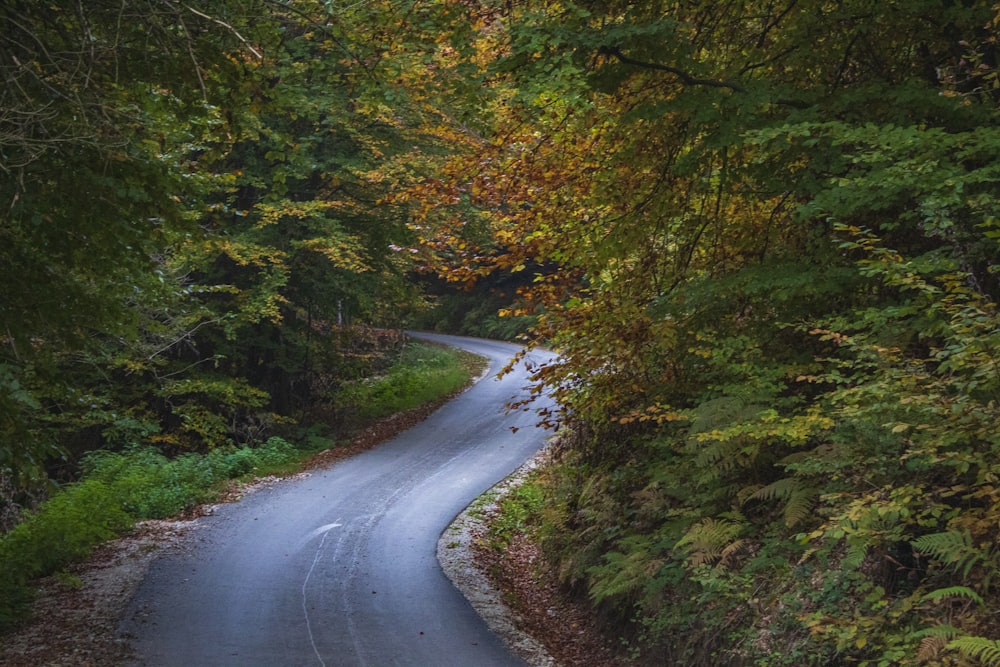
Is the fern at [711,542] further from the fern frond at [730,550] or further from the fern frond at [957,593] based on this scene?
the fern frond at [957,593]

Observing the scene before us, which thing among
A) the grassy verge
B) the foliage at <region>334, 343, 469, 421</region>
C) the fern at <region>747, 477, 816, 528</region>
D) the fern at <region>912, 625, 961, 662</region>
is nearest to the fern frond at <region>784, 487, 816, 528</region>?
the fern at <region>747, 477, 816, 528</region>

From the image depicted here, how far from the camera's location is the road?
8.80 meters

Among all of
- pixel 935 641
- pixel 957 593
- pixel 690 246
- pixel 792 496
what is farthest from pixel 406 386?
pixel 935 641

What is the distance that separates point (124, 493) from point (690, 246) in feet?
36.1

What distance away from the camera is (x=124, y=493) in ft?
49.3

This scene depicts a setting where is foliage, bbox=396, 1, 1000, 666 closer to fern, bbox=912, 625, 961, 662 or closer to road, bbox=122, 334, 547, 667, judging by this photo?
fern, bbox=912, 625, 961, 662

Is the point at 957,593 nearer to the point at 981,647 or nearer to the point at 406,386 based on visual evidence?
the point at 981,647

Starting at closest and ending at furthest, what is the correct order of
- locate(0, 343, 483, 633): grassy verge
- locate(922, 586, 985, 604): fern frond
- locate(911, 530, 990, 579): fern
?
locate(922, 586, 985, 604): fern frond < locate(911, 530, 990, 579): fern < locate(0, 343, 483, 633): grassy verge

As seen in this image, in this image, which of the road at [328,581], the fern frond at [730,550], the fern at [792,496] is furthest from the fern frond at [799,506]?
the road at [328,581]

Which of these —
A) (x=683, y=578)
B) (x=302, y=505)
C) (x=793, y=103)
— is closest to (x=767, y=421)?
(x=683, y=578)

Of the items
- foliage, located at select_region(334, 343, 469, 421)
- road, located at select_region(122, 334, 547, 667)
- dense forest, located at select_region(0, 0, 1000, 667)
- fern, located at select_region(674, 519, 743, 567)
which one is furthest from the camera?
foliage, located at select_region(334, 343, 469, 421)

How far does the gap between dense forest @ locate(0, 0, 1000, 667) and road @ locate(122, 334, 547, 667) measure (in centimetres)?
199

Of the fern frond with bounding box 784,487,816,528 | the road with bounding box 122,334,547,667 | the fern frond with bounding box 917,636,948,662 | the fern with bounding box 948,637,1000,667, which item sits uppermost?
the fern frond with bounding box 784,487,816,528

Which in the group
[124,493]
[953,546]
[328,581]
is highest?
[124,493]
